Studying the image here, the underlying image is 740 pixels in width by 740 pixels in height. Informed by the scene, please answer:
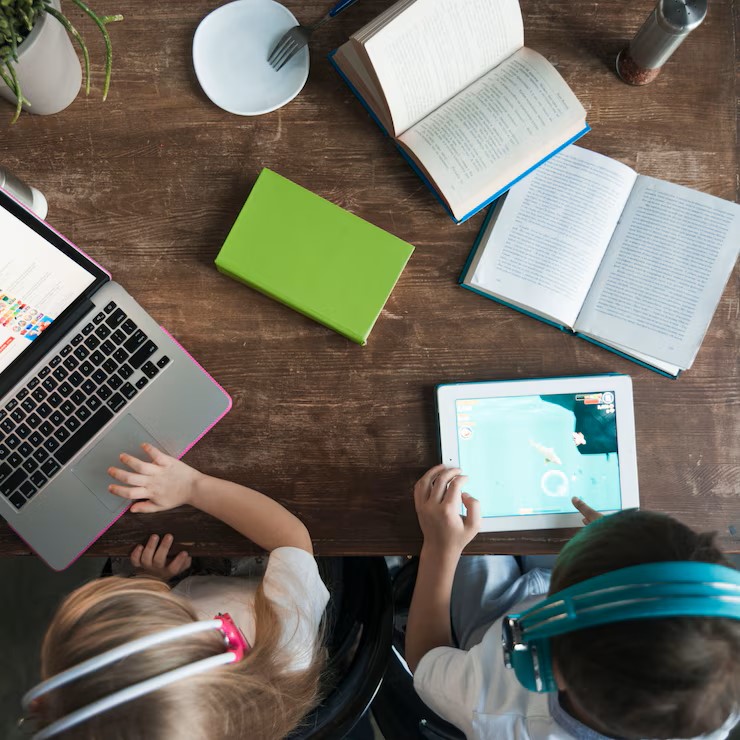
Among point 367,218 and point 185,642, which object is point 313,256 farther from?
point 185,642

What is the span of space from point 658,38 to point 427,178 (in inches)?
13.5

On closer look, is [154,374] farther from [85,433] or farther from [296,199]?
[296,199]

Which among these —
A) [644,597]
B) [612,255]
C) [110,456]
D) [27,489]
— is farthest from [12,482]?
[612,255]

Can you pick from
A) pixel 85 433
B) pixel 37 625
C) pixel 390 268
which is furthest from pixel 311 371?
pixel 37 625

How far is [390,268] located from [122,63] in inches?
19.1

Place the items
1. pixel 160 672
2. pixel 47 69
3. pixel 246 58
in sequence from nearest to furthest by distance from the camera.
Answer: pixel 160 672, pixel 47 69, pixel 246 58

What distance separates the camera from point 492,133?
89 cm

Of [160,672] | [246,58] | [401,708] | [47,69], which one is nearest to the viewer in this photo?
[160,672]

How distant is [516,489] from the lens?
35.5 inches

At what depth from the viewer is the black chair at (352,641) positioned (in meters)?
0.77

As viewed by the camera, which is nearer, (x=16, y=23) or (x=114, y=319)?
(x=16, y=23)

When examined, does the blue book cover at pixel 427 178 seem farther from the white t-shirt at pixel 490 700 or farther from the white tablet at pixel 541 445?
the white t-shirt at pixel 490 700

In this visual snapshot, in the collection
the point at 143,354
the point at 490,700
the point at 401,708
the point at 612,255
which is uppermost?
the point at 143,354

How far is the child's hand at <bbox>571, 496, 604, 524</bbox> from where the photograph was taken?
872mm
